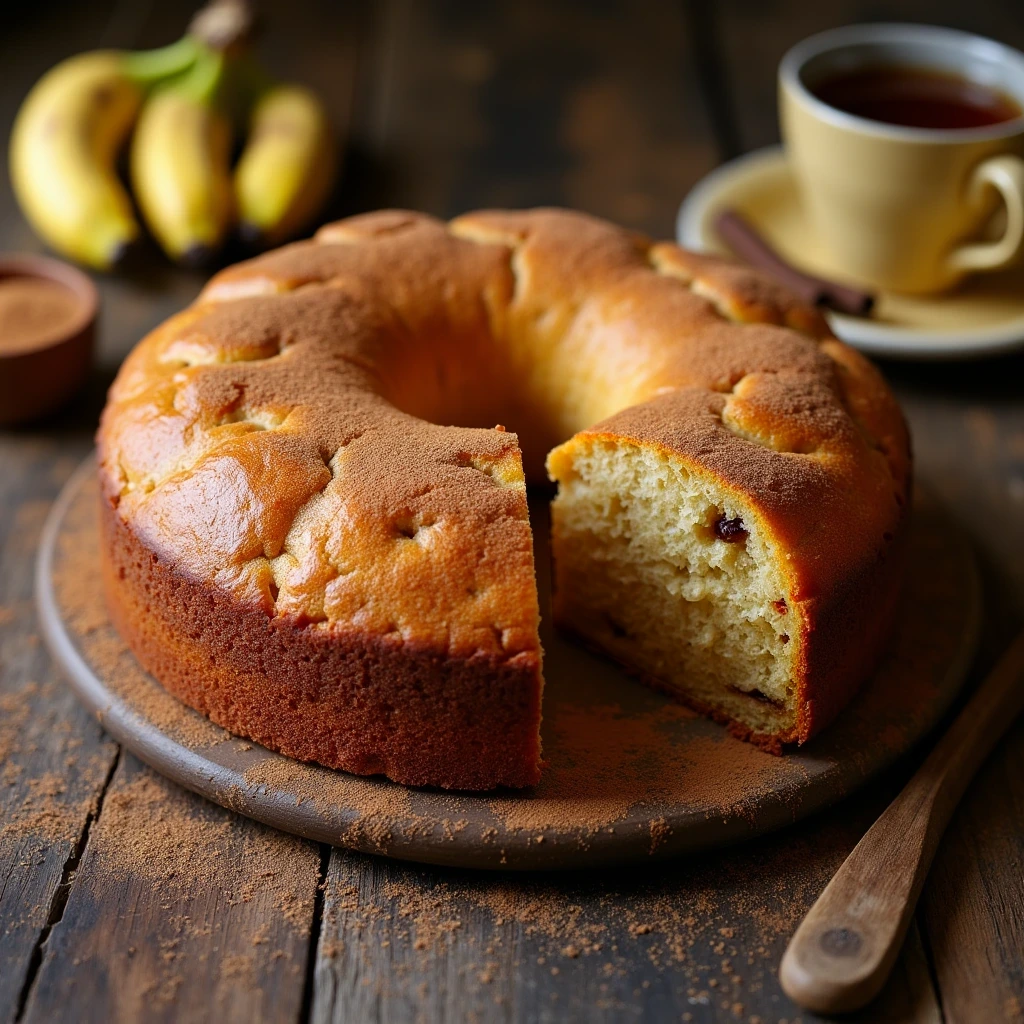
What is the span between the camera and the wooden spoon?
5.21 ft

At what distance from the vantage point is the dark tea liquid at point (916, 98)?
3.10m

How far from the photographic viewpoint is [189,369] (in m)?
2.13

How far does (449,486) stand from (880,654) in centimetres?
81

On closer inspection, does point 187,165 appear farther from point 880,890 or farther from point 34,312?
point 880,890

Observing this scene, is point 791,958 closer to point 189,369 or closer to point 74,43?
point 189,369

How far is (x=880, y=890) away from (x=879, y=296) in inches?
72.0

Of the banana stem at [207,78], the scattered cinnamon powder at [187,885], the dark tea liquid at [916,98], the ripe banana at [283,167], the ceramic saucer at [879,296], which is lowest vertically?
the ceramic saucer at [879,296]

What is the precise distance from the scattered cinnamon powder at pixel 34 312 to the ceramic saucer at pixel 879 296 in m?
1.47

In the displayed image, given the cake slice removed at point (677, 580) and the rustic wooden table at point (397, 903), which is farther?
the cake slice removed at point (677, 580)

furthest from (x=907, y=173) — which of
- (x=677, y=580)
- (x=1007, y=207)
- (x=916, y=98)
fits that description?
(x=677, y=580)

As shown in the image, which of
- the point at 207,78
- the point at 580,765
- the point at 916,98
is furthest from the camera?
the point at 207,78

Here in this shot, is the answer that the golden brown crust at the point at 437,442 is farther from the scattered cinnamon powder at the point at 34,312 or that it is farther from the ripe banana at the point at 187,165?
the ripe banana at the point at 187,165

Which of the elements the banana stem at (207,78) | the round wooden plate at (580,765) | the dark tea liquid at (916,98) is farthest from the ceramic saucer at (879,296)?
the banana stem at (207,78)

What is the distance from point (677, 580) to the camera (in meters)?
2.01
